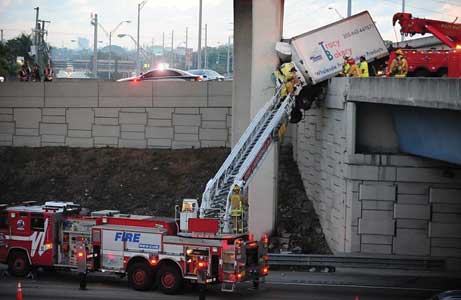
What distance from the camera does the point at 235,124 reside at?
102 ft

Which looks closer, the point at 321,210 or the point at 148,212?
the point at 321,210

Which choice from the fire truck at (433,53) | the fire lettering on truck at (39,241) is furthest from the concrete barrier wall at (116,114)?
the fire lettering on truck at (39,241)

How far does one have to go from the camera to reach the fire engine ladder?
73.8 ft

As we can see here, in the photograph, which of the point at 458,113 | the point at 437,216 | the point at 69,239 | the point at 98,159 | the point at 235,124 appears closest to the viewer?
the point at 458,113

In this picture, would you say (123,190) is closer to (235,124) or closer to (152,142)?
(152,142)

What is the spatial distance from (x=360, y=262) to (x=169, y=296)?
644 cm

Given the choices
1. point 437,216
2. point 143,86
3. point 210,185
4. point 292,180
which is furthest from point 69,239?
point 143,86

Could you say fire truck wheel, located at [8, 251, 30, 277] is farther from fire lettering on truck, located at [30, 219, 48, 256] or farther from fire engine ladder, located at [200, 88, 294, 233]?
fire engine ladder, located at [200, 88, 294, 233]

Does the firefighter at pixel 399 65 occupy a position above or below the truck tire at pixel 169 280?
above

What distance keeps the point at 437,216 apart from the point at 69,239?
1029 centimetres

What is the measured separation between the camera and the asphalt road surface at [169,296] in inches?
797

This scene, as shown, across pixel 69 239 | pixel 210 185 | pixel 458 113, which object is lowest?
pixel 69 239

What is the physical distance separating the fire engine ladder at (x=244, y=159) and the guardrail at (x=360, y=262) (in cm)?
289

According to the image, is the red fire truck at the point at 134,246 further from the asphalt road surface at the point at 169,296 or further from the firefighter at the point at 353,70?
the firefighter at the point at 353,70
